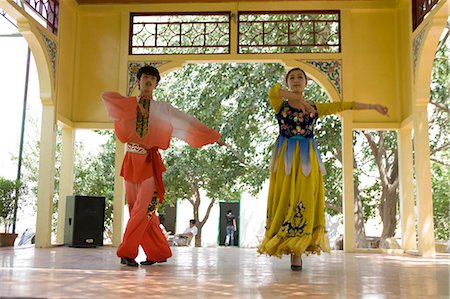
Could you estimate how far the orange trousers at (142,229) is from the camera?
3.92 meters

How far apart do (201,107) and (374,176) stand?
14.4ft

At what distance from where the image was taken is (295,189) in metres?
3.87

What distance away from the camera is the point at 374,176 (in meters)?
12.5

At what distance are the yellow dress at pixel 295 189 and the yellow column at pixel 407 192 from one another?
413cm

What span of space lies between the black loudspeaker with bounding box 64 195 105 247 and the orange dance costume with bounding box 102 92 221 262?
3.56 m

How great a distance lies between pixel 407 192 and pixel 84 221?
4687 mm

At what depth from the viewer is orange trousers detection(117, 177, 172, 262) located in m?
3.92

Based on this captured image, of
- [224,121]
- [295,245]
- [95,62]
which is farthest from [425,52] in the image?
[224,121]

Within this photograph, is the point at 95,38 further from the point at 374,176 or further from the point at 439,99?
the point at 374,176

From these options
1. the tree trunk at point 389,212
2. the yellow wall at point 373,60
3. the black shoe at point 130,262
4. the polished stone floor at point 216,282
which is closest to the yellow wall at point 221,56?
the yellow wall at point 373,60

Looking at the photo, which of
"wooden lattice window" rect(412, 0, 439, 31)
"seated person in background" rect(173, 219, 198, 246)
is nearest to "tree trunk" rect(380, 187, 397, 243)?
"wooden lattice window" rect(412, 0, 439, 31)

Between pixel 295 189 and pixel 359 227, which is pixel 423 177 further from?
pixel 359 227

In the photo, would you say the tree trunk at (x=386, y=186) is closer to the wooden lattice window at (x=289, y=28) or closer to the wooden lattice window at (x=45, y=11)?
the wooden lattice window at (x=289, y=28)

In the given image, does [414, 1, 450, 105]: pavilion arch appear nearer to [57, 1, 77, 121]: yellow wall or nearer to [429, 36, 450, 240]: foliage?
[429, 36, 450, 240]: foliage
